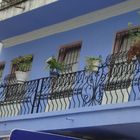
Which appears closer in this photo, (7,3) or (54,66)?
(54,66)

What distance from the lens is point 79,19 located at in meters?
14.5

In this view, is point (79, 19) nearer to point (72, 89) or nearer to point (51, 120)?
point (72, 89)

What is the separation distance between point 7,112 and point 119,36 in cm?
401

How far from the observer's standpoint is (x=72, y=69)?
46.5 feet

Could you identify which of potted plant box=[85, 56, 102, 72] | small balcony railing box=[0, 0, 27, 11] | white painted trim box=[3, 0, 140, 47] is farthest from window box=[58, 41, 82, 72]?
potted plant box=[85, 56, 102, 72]

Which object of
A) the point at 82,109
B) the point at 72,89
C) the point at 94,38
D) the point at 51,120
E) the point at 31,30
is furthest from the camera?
the point at 31,30

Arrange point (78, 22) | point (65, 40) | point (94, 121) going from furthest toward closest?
point (65, 40) < point (78, 22) < point (94, 121)

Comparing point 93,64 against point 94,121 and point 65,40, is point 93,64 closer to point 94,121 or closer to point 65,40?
point 94,121

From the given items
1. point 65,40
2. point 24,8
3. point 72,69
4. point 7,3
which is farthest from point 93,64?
point 7,3

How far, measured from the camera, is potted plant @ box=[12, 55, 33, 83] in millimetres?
15255

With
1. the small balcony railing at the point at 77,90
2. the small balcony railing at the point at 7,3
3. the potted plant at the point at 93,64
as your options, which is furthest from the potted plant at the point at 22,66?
the potted plant at the point at 93,64

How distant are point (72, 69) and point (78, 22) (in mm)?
1368

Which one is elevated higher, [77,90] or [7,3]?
[7,3]

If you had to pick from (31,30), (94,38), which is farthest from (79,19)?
(31,30)
